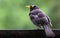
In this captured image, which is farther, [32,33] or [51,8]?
[51,8]

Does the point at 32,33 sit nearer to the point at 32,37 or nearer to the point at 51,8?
the point at 32,37

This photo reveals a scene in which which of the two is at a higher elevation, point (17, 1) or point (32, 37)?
point (17, 1)

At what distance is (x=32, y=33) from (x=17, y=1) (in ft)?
6.80

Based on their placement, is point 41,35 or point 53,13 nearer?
point 41,35

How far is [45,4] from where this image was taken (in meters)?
3.62

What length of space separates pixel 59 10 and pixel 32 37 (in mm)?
2113

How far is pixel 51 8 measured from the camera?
3.63 m

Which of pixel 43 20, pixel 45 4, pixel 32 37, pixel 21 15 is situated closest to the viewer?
pixel 32 37

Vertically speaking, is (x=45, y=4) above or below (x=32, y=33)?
above

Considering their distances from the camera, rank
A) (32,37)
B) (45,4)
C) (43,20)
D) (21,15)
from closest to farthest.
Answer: (32,37) → (43,20) → (21,15) → (45,4)

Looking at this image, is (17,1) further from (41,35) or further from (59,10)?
Result: (41,35)

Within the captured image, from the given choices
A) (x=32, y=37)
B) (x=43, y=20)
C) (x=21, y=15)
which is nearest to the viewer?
(x=32, y=37)

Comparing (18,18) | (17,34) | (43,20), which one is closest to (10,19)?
(18,18)

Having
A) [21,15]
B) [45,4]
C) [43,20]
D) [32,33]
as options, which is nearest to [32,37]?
[32,33]
